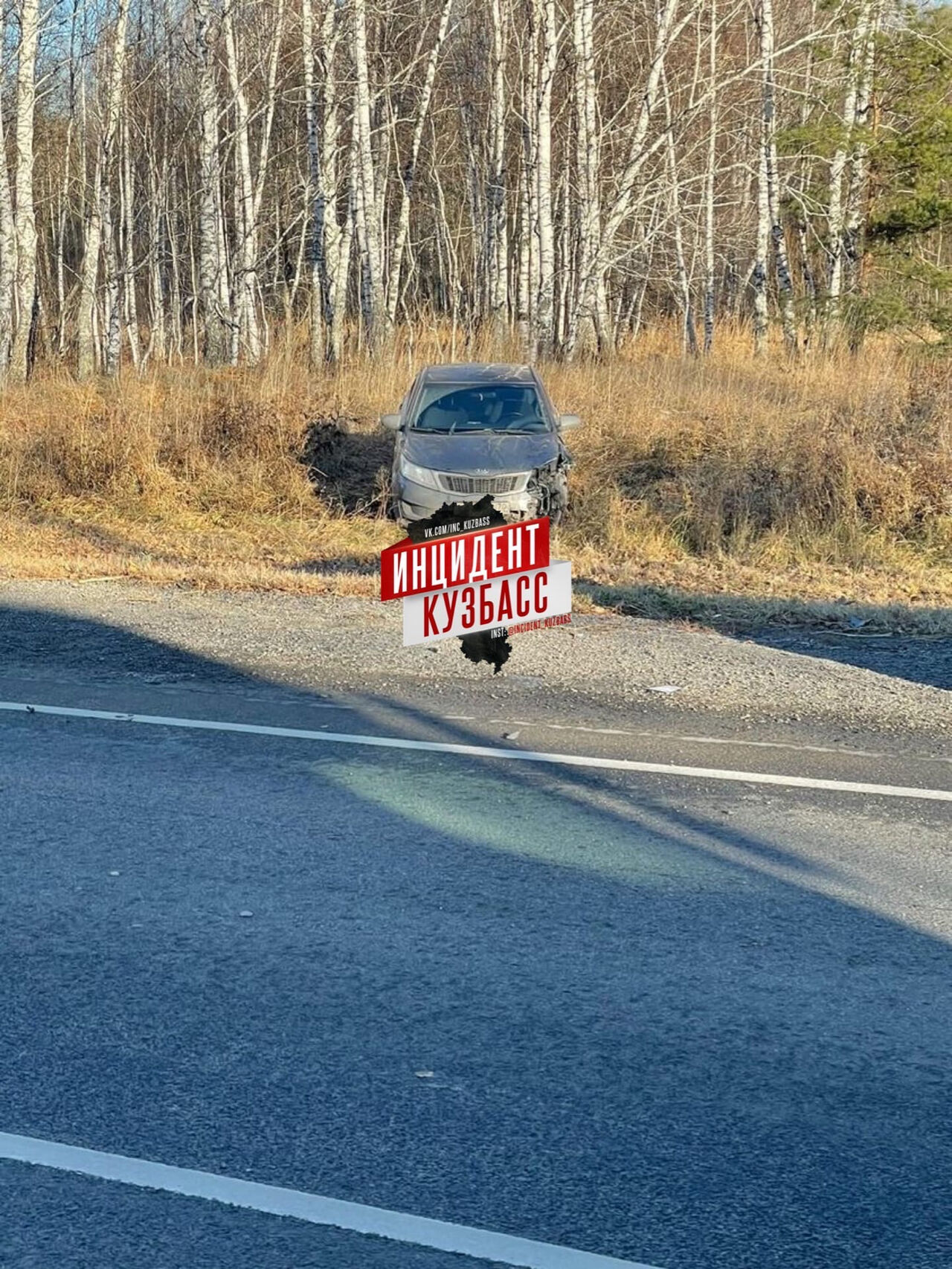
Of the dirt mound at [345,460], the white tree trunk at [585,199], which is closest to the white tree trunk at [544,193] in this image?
the white tree trunk at [585,199]

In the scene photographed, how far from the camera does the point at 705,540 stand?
44.8ft

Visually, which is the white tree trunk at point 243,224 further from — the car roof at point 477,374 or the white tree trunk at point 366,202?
the car roof at point 477,374

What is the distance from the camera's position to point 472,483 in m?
13.2

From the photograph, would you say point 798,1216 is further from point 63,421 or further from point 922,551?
point 63,421

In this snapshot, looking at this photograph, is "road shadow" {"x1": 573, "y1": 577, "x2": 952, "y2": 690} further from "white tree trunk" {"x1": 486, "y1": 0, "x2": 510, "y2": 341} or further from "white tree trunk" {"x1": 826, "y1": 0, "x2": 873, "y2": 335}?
"white tree trunk" {"x1": 486, "y1": 0, "x2": 510, "y2": 341}

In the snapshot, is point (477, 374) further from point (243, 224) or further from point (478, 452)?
point (243, 224)

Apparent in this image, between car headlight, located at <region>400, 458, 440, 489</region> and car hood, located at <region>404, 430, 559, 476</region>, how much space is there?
1.5 inches

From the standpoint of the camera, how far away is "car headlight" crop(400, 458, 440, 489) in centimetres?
1333

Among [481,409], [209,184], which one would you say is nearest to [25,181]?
[209,184]

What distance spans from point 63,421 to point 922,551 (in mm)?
10070

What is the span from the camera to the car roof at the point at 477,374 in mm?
14391

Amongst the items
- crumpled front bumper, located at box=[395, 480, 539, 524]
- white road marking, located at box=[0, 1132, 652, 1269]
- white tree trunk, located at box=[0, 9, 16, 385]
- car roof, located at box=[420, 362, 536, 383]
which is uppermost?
white tree trunk, located at box=[0, 9, 16, 385]

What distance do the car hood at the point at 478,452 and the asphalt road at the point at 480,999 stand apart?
6669mm

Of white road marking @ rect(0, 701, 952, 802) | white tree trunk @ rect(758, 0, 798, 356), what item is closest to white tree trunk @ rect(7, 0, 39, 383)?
white tree trunk @ rect(758, 0, 798, 356)
